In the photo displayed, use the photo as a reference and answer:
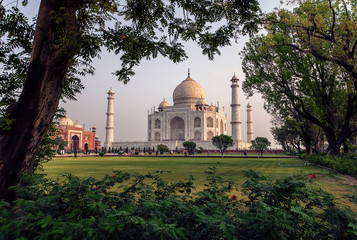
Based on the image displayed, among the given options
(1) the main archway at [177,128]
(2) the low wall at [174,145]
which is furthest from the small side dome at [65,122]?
(1) the main archway at [177,128]

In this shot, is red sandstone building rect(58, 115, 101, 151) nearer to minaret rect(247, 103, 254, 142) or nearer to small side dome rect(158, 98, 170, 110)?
small side dome rect(158, 98, 170, 110)

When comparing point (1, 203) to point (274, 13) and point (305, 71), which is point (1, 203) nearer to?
point (274, 13)

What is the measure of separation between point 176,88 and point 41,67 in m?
54.1

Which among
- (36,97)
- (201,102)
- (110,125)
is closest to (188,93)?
(201,102)

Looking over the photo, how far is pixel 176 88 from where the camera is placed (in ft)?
186

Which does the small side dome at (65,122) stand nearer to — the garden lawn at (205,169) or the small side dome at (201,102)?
the small side dome at (201,102)

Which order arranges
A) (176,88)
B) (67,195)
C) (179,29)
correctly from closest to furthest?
(67,195) < (179,29) < (176,88)

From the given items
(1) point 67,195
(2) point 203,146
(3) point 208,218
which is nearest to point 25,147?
(1) point 67,195

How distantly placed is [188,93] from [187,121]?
26.0 ft

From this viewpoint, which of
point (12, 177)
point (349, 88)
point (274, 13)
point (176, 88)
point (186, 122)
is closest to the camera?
point (12, 177)

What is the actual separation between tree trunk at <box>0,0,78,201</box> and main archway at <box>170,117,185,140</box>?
49531 mm

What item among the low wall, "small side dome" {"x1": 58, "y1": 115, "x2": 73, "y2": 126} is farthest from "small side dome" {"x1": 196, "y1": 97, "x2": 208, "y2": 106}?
"small side dome" {"x1": 58, "y1": 115, "x2": 73, "y2": 126}

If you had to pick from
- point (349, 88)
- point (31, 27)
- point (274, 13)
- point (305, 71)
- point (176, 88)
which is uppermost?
point (176, 88)

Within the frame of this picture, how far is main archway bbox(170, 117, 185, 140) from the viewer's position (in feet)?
173
